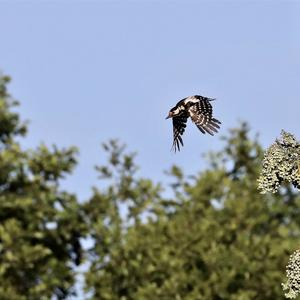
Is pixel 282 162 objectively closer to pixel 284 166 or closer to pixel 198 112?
pixel 284 166

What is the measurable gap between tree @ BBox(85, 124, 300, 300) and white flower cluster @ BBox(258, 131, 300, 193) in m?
14.3

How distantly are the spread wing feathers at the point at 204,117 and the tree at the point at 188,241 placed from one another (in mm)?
4332

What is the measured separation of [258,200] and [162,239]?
27.5 feet

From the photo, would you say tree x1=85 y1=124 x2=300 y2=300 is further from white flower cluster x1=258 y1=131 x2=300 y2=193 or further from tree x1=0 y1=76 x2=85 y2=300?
white flower cluster x1=258 y1=131 x2=300 y2=193

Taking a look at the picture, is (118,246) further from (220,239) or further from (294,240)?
(294,240)

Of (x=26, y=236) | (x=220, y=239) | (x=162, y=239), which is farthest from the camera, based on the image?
(x=220, y=239)

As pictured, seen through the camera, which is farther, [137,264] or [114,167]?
[114,167]

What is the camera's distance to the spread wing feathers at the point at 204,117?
2348 cm

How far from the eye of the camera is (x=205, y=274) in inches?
1227

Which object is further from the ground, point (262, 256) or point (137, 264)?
point (262, 256)

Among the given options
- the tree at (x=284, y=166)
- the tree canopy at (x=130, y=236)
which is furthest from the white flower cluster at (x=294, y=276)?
the tree canopy at (x=130, y=236)

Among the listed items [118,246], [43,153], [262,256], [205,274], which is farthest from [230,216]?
[43,153]

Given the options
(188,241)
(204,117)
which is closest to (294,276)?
(204,117)

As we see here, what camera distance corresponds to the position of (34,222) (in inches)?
1002
